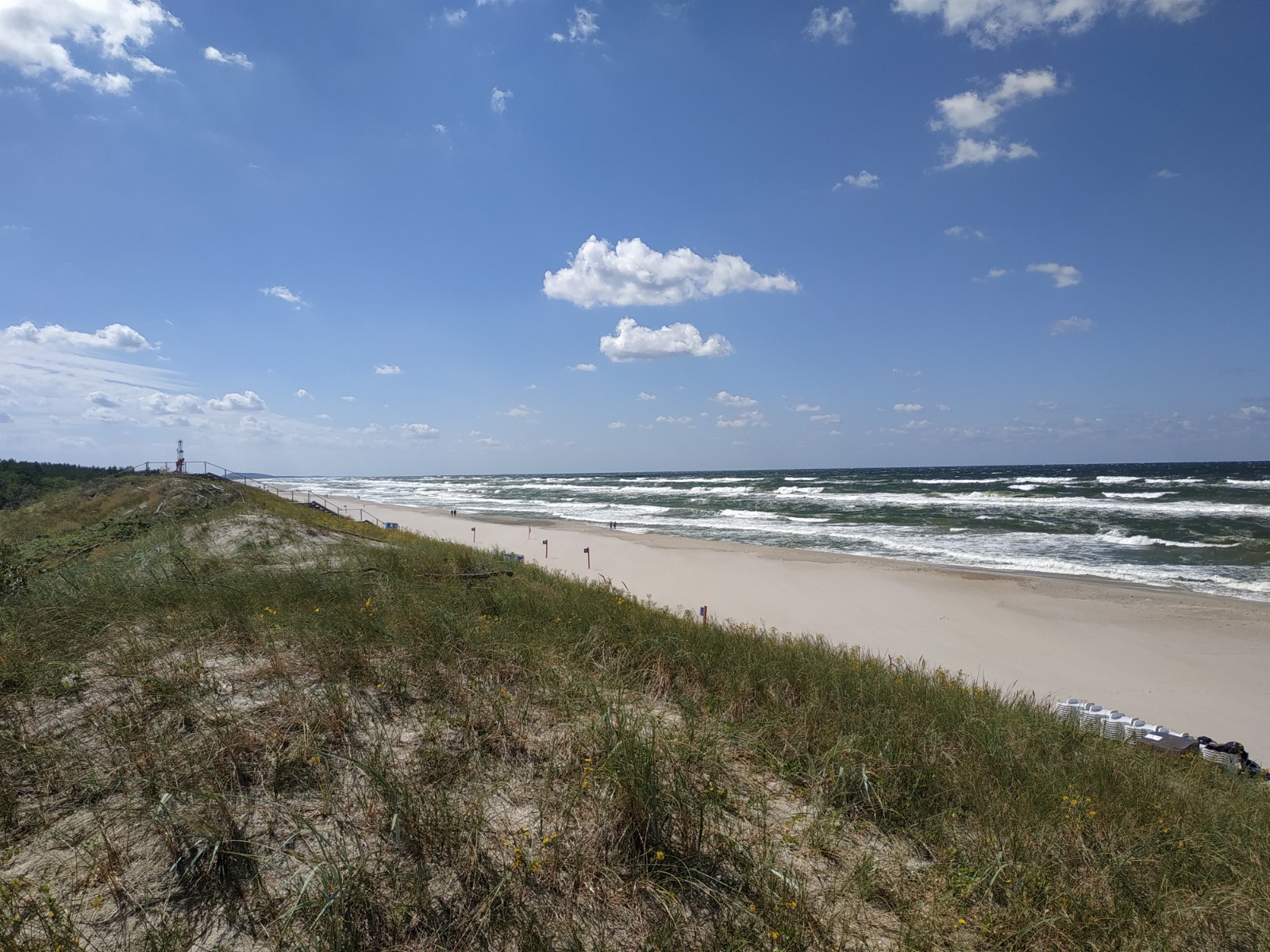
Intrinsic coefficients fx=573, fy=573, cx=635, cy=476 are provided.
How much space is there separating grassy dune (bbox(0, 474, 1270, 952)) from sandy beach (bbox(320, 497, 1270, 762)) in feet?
19.1

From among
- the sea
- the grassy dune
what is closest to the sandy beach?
the sea

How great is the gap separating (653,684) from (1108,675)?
11.0 meters

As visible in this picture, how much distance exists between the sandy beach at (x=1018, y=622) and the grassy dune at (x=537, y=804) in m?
5.83

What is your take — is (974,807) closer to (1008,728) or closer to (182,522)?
(1008,728)

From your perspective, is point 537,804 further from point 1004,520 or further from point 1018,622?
point 1004,520

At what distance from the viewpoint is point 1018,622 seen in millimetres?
14656

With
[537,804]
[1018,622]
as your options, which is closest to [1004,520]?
[1018,622]

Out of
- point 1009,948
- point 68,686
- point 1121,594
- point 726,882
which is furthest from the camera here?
point 1121,594

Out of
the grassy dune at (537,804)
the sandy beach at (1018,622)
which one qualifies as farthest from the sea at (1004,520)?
the grassy dune at (537,804)

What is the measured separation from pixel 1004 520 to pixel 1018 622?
80.6 ft

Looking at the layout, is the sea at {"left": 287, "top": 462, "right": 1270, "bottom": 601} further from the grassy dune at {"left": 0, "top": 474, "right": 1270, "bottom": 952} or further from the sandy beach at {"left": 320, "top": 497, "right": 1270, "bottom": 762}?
the grassy dune at {"left": 0, "top": 474, "right": 1270, "bottom": 952}

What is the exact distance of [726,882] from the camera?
2.96 m

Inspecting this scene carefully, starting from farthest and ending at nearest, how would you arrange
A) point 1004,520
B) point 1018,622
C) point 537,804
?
point 1004,520 < point 1018,622 < point 537,804

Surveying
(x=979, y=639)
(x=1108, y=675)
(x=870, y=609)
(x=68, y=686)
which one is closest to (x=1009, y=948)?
(x=68, y=686)
